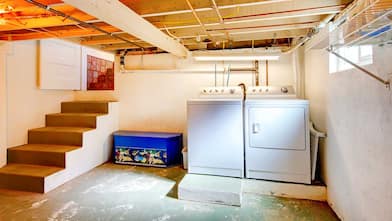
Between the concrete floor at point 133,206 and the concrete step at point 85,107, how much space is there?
4.98 feet

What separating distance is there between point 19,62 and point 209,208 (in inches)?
144

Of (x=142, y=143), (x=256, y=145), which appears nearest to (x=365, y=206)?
(x=256, y=145)

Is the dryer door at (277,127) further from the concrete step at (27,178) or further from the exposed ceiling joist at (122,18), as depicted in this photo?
the concrete step at (27,178)

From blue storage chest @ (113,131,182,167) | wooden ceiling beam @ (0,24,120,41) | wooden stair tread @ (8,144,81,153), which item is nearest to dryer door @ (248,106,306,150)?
blue storage chest @ (113,131,182,167)

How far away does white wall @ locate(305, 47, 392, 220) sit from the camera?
5.16 feet

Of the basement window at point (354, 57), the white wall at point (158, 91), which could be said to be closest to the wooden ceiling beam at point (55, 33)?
the white wall at point (158, 91)

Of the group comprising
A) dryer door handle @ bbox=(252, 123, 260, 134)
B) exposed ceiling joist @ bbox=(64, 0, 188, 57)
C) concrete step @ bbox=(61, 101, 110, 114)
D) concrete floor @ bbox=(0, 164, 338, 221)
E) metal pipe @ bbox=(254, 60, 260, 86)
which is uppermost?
exposed ceiling joist @ bbox=(64, 0, 188, 57)

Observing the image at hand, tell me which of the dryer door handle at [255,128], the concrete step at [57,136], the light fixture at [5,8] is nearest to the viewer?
the light fixture at [5,8]

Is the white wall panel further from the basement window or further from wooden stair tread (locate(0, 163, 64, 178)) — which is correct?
the basement window

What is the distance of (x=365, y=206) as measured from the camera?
1.84 m

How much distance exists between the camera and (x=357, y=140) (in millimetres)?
1967

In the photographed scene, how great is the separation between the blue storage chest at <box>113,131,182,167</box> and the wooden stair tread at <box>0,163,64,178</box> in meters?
1.09

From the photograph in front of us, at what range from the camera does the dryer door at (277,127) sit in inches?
116

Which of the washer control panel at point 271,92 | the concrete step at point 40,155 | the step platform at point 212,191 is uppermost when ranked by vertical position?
the washer control panel at point 271,92
